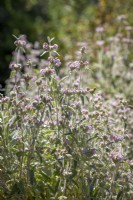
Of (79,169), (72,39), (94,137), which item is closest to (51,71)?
(94,137)

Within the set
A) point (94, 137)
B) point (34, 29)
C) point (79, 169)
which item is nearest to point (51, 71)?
point (94, 137)

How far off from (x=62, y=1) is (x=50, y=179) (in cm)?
1107

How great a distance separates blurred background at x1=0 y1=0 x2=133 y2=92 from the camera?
9594mm

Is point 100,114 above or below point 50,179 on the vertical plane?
above

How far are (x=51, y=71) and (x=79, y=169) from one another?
69 cm

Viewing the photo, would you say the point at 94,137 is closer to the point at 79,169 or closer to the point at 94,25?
the point at 79,169

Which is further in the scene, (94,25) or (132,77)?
(94,25)

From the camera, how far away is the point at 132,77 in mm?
6164

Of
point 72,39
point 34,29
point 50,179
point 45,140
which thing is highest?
point 34,29

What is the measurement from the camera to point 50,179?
3.24 metres

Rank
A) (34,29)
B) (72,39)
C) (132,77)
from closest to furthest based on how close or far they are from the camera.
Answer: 1. (132,77)
2. (72,39)
3. (34,29)

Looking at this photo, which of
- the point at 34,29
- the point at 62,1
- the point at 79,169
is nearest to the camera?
the point at 79,169

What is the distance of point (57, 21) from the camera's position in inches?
532

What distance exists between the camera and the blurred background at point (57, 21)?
9594 mm
